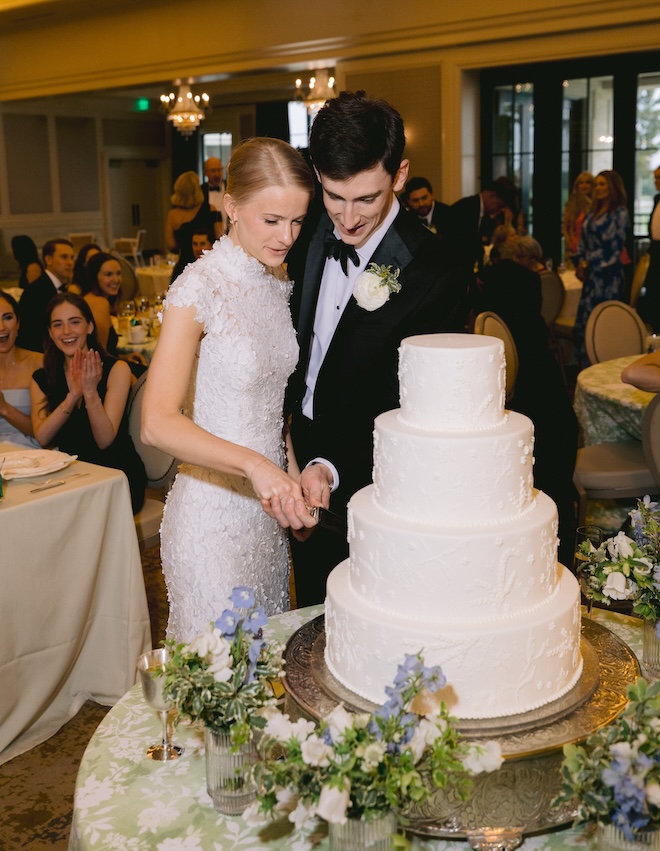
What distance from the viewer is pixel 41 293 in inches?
262

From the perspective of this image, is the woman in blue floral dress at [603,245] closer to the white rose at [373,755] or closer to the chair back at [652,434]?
the chair back at [652,434]

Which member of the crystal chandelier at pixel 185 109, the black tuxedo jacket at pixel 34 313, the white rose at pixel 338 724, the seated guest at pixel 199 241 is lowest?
the white rose at pixel 338 724

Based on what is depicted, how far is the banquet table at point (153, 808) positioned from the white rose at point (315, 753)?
30 centimetres

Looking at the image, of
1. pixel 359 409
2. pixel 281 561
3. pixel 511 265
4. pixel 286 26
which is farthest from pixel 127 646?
pixel 286 26

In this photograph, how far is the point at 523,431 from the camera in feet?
5.21

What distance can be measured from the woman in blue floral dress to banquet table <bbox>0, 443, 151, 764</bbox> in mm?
5502

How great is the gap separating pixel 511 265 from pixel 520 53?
12.5 ft

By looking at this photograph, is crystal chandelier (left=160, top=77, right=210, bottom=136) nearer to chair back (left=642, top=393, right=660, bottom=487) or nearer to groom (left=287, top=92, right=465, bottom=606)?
chair back (left=642, top=393, right=660, bottom=487)

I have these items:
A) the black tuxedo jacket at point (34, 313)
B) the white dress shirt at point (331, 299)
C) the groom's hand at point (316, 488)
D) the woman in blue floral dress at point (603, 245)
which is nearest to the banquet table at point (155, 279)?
the black tuxedo jacket at point (34, 313)

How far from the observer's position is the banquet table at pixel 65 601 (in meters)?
3.16

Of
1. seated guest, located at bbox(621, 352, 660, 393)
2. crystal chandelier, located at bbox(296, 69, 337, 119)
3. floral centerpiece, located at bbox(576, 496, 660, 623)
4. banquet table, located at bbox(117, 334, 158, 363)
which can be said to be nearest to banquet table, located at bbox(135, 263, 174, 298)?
crystal chandelier, located at bbox(296, 69, 337, 119)

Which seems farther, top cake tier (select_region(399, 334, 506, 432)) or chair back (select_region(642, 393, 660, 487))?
chair back (select_region(642, 393, 660, 487))

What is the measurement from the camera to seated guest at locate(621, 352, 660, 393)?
13.3 feet

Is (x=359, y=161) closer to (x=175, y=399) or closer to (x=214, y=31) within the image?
(x=175, y=399)
